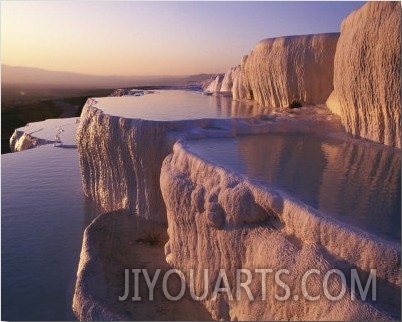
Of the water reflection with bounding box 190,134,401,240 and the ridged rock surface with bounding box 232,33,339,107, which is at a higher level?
the ridged rock surface with bounding box 232,33,339,107

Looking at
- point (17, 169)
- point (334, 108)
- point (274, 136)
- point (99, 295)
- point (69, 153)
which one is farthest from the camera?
point (69, 153)

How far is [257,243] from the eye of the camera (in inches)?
157

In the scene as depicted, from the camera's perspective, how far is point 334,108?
8.23m

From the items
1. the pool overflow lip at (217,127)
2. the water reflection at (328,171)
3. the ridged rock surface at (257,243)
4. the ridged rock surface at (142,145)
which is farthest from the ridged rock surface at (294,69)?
the ridged rock surface at (257,243)

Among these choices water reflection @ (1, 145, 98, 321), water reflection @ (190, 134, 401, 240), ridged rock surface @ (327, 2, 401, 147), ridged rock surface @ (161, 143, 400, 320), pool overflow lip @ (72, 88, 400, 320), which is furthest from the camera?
pool overflow lip @ (72, 88, 400, 320)

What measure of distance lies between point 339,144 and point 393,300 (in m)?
3.97

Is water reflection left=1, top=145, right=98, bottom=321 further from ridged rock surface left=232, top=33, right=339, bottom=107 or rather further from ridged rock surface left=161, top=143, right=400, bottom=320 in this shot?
ridged rock surface left=232, top=33, right=339, bottom=107

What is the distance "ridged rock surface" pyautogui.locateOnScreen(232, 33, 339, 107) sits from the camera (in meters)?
9.24

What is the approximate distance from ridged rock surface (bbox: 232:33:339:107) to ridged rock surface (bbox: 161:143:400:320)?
17.5 ft

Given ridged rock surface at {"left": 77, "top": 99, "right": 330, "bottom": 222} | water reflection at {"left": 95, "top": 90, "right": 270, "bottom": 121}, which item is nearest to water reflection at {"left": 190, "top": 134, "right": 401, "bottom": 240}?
ridged rock surface at {"left": 77, "top": 99, "right": 330, "bottom": 222}

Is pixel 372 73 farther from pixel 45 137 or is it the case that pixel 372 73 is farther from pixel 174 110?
pixel 45 137

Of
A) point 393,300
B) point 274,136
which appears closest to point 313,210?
point 393,300

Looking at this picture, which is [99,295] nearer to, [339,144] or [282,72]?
[339,144]

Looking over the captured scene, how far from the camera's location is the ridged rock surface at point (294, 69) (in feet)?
30.3
